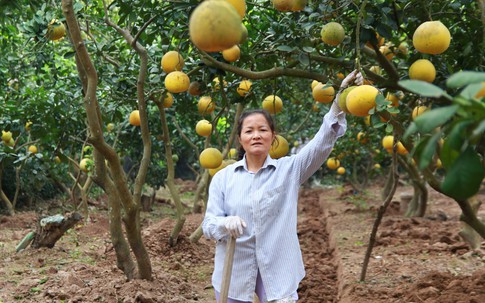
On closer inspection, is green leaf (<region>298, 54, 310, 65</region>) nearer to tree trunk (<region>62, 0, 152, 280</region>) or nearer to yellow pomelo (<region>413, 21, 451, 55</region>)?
yellow pomelo (<region>413, 21, 451, 55</region>)

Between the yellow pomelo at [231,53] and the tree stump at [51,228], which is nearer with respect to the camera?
the yellow pomelo at [231,53]

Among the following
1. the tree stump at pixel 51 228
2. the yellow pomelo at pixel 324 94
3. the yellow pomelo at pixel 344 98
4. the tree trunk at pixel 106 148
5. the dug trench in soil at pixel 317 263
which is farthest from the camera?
the tree stump at pixel 51 228

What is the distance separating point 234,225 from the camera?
241 cm

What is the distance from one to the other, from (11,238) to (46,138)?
8.20ft

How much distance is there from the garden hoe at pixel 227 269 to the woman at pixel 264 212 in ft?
0.19

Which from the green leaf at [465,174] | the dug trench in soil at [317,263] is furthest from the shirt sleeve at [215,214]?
the dug trench in soil at [317,263]

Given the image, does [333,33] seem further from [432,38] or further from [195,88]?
[195,88]

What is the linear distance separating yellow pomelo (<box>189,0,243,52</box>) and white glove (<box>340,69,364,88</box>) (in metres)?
1.04

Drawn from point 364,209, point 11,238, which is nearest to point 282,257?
point 11,238

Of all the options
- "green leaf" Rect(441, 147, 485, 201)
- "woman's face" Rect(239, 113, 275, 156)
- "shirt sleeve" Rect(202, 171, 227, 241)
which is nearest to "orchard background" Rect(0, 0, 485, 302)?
"green leaf" Rect(441, 147, 485, 201)

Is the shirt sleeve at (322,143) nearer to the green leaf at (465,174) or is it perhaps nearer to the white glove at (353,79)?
the white glove at (353,79)

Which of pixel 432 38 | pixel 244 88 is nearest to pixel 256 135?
pixel 432 38

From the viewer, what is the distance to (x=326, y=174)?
63.8ft

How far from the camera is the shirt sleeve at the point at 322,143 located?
251 cm
